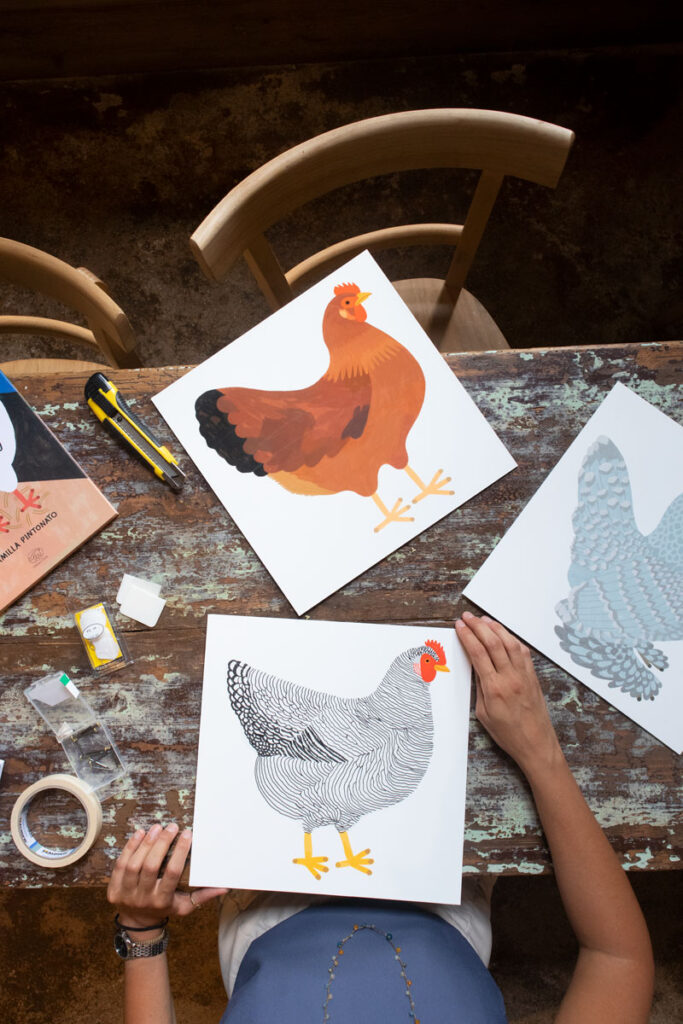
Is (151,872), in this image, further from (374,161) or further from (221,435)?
(374,161)

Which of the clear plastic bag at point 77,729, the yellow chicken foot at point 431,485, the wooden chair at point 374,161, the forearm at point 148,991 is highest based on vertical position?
the wooden chair at point 374,161

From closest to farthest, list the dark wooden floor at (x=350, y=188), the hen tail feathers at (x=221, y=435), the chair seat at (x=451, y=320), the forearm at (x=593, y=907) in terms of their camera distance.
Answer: the forearm at (x=593, y=907) → the hen tail feathers at (x=221, y=435) → the chair seat at (x=451, y=320) → the dark wooden floor at (x=350, y=188)

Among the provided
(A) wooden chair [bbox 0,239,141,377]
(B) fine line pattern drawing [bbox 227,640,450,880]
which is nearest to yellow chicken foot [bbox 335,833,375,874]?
(B) fine line pattern drawing [bbox 227,640,450,880]

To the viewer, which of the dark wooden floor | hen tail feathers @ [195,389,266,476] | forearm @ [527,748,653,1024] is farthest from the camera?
the dark wooden floor

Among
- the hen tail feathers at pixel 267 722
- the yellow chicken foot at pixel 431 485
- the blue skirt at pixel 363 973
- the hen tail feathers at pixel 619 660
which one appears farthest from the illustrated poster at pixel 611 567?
the blue skirt at pixel 363 973

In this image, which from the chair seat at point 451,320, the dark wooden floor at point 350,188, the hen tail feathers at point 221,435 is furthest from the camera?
the dark wooden floor at point 350,188

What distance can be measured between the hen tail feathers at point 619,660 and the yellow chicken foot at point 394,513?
0.24 metres

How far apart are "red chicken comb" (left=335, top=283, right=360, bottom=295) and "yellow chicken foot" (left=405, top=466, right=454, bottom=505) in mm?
262

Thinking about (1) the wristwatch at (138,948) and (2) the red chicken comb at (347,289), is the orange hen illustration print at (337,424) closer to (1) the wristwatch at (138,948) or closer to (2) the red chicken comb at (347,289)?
(2) the red chicken comb at (347,289)

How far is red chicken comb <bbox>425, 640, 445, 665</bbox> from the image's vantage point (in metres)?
0.83

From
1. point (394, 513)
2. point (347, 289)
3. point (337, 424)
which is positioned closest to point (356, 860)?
point (394, 513)

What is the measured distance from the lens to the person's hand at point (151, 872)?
787mm

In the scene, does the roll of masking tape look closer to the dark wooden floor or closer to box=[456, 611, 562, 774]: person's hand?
box=[456, 611, 562, 774]: person's hand

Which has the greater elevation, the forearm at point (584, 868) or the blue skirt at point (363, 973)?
the forearm at point (584, 868)
